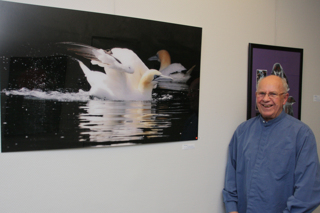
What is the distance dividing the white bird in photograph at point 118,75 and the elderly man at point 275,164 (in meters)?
0.79

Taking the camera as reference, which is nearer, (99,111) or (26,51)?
(26,51)

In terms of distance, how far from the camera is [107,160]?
133cm

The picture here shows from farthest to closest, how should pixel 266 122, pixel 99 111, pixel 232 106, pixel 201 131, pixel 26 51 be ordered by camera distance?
pixel 232 106, pixel 201 131, pixel 266 122, pixel 99 111, pixel 26 51

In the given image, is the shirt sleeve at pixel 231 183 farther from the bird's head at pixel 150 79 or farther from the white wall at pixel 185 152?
the bird's head at pixel 150 79

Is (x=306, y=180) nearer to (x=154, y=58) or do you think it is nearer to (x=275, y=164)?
(x=275, y=164)

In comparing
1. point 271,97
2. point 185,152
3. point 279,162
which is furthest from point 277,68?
point 185,152

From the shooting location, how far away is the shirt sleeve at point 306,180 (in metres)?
1.24

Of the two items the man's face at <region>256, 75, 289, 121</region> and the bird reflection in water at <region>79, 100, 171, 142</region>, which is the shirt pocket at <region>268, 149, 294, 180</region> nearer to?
the man's face at <region>256, 75, 289, 121</region>

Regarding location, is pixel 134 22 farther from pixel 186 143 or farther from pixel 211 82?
pixel 186 143

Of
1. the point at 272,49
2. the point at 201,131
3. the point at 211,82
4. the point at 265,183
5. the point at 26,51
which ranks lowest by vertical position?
the point at 265,183

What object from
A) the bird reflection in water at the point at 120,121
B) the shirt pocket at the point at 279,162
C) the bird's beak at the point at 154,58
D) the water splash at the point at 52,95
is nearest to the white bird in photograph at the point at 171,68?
the bird's beak at the point at 154,58

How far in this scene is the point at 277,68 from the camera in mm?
1786

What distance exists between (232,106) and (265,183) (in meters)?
0.62

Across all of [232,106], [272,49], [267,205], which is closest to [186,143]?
[232,106]
